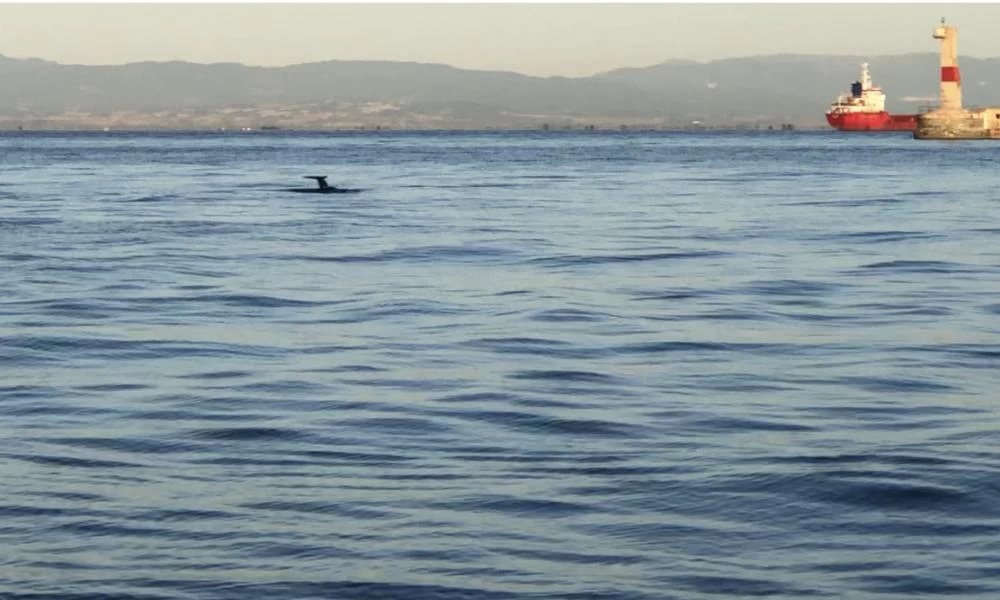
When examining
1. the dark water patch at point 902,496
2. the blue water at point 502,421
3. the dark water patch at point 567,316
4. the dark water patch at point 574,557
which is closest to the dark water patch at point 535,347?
the blue water at point 502,421

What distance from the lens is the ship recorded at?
635ft

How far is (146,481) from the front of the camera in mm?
12438

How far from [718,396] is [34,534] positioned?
712 cm

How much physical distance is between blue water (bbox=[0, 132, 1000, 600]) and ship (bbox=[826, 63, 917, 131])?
162 m

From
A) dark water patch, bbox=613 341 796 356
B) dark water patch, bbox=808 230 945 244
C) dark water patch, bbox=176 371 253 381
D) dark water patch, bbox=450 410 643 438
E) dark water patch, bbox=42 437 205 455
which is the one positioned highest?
dark water patch, bbox=42 437 205 455

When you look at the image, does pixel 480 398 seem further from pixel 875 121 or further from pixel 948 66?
pixel 875 121

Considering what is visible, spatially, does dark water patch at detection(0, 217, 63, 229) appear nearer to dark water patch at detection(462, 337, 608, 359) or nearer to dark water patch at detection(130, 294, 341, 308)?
dark water patch at detection(130, 294, 341, 308)

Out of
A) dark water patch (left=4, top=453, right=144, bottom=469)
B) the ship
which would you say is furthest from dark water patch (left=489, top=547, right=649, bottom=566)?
the ship

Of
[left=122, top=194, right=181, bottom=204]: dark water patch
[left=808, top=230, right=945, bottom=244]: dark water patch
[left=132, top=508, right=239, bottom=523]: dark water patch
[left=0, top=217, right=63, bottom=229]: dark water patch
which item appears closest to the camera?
[left=132, top=508, right=239, bottom=523]: dark water patch

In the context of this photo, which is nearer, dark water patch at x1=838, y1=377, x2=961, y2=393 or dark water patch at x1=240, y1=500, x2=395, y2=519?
dark water patch at x1=240, y1=500, x2=395, y2=519

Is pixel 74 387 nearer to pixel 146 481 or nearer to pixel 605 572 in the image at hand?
pixel 146 481

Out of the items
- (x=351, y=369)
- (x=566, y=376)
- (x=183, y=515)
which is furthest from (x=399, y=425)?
(x=183, y=515)

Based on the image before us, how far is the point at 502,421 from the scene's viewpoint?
14992 millimetres

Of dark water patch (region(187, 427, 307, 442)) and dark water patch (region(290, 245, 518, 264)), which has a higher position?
dark water patch (region(187, 427, 307, 442))
